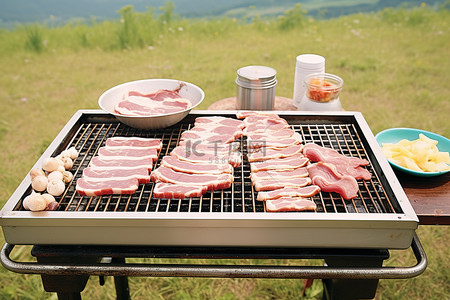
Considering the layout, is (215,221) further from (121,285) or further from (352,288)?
(121,285)

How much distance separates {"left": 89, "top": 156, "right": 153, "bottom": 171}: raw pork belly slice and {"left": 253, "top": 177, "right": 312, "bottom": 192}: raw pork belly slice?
766mm

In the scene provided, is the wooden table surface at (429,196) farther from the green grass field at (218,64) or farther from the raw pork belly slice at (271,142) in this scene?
the green grass field at (218,64)

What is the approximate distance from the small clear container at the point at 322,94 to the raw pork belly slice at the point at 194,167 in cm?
127

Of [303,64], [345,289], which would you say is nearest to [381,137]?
[303,64]

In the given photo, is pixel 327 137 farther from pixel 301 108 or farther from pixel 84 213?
pixel 84 213

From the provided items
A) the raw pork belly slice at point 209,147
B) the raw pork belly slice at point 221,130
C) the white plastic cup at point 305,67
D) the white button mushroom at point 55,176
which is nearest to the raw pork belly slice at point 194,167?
the raw pork belly slice at point 209,147

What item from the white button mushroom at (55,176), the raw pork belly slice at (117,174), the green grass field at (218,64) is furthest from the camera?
the green grass field at (218,64)

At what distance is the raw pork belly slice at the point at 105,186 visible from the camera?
243cm

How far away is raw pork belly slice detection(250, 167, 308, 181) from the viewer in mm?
2600

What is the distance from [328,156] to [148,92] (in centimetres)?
172

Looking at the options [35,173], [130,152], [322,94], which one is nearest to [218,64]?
[322,94]

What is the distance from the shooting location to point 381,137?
323 cm

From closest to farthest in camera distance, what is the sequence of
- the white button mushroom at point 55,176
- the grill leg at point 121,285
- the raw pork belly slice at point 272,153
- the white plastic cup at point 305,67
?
the white button mushroom at point 55,176 < the raw pork belly slice at point 272,153 < the grill leg at point 121,285 < the white plastic cup at point 305,67

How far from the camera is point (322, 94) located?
3.52 m
